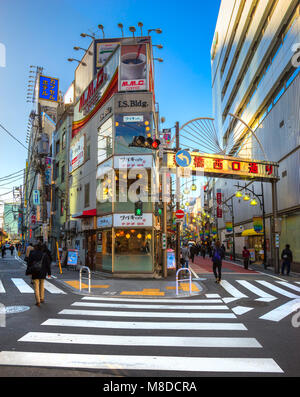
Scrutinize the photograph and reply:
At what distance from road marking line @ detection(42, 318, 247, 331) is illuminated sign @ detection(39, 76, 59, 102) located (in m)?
33.2

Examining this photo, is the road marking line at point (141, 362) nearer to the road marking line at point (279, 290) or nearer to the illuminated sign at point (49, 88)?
the road marking line at point (279, 290)

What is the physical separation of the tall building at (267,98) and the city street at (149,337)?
13.3 metres

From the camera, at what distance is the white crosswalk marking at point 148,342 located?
16.5 ft

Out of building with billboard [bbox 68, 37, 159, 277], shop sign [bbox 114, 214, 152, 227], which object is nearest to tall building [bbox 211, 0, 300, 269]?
building with billboard [bbox 68, 37, 159, 277]

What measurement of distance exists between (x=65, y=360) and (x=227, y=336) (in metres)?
3.40

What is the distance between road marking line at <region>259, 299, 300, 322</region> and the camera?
Answer: 27.8 feet

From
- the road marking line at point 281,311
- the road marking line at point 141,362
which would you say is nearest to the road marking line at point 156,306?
the road marking line at point 281,311

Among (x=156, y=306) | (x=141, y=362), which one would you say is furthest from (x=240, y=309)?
(x=141, y=362)

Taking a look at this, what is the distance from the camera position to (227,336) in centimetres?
673

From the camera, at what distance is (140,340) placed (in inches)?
253

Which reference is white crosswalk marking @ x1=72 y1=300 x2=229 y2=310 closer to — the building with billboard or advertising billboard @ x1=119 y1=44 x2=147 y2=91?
the building with billboard

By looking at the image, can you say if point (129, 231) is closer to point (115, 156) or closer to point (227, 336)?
point (115, 156)

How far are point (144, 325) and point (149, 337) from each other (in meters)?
1.06
